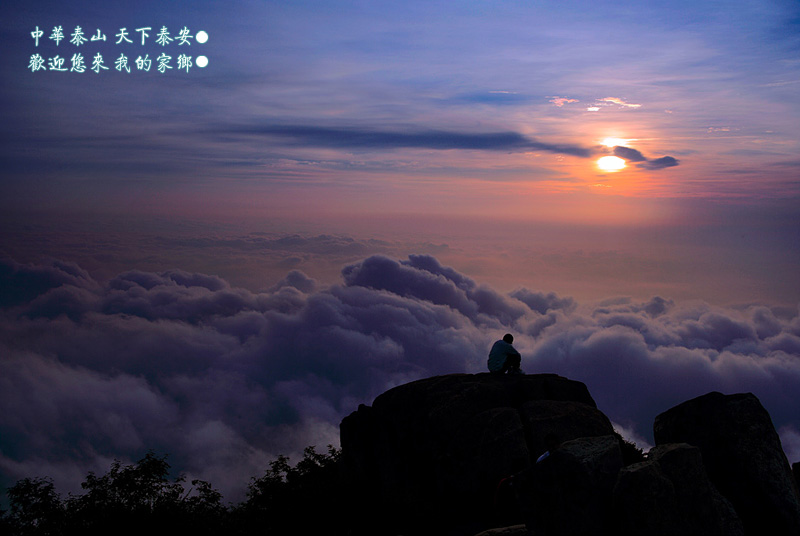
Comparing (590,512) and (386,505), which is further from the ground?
(590,512)

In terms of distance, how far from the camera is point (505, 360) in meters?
25.1

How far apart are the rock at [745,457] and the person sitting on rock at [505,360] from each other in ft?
25.2

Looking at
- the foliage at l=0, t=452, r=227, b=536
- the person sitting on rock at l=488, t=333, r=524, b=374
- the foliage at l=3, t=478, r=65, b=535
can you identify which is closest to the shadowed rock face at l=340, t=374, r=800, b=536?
the person sitting on rock at l=488, t=333, r=524, b=374

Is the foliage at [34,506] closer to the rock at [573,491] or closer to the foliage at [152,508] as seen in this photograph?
the foliage at [152,508]

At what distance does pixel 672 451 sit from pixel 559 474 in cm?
265

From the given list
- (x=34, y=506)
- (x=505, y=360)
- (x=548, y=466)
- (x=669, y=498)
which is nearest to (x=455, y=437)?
(x=505, y=360)

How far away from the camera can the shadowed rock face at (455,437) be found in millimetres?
19938

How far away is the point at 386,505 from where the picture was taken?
20.8 meters

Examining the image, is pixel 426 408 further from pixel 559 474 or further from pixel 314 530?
pixel 559 474

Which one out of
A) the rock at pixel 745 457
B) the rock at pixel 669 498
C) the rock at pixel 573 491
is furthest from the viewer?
the rock at pixel 745 457

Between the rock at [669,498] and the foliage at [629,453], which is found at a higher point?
the rock at [669,498]

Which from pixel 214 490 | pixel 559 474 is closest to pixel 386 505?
pixel 214 490

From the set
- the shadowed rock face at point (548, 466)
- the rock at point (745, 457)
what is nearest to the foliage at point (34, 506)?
the shadowed rock face at point (548, 466)

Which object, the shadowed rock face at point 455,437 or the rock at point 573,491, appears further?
the shadowed rock face at point 455,437
